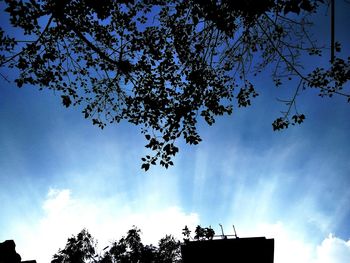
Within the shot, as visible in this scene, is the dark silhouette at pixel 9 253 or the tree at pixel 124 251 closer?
Answer: the dark silhouette at pixel 9 253

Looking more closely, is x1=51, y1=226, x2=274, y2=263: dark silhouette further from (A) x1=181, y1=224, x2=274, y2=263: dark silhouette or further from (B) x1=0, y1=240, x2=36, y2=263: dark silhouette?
(B) x1=0, y1=240, x2=36, y2=263: dark silhouette

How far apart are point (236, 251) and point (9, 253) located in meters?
12.9

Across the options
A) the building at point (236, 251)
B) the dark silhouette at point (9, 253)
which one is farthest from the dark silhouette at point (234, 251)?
the dark silhouette at point (9, 253)

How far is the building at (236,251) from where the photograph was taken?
1538 cm

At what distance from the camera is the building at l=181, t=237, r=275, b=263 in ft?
50.5

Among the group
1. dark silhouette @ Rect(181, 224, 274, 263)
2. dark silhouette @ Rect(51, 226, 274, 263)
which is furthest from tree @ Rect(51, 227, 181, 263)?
dark silhouette @ Rect(181, 224, 274, 263)

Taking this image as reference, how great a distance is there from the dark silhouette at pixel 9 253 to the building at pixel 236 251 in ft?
32.6

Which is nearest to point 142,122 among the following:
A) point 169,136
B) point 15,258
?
point 169,136

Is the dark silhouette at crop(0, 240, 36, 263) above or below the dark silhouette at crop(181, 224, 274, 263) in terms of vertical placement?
below

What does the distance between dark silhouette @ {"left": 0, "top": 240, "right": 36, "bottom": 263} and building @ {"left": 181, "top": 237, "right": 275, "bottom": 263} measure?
9943mm

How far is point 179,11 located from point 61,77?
5.93 m

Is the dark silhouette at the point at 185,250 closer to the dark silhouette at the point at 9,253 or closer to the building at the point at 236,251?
the building at the point at 236,251

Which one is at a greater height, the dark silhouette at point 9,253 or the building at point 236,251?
the building at point 236,251

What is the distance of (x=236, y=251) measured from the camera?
50.7ft
